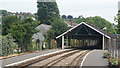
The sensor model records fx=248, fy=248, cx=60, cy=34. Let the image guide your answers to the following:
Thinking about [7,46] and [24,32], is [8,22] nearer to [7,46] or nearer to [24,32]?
[24,32]

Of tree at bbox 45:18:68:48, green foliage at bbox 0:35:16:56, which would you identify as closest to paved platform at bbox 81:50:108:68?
green foliage at bbox 0:35:16:56

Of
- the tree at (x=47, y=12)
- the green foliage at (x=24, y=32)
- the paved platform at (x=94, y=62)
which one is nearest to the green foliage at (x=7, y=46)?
the green foliage at (x=24, y=32)

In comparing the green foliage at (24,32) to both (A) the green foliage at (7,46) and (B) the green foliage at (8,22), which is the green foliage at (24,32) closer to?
(A) the green foliage at (7,46)

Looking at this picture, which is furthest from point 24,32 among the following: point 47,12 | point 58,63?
point 47,12

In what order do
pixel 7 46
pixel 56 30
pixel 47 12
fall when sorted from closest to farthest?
pixel 7 46, pixel 56 30, pixel 47 12

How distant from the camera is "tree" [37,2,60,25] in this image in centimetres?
9762

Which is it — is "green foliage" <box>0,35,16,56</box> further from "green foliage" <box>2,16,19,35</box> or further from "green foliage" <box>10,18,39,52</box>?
"green foliage" <box>2,16,19,35</box>

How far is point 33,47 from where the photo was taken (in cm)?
3738

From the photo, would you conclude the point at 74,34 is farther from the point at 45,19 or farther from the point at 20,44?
the point at 45,19

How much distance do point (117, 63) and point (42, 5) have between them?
89145 mm

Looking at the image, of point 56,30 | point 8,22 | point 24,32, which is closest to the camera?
point 24,32

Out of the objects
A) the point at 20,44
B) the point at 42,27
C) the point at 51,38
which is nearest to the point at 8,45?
the point at 20,44

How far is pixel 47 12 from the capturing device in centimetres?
10012

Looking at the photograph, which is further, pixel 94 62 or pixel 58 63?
pixel 94 62
